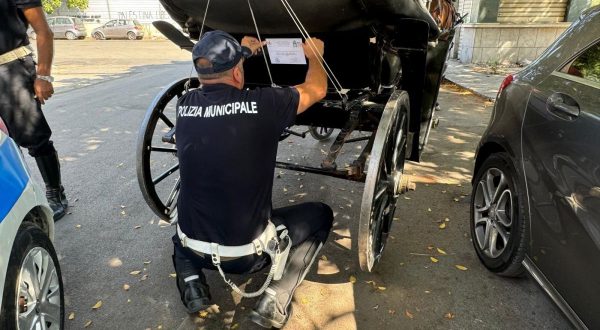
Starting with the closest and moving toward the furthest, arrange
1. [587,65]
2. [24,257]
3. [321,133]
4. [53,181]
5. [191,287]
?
[24,257] → [587,65] → [191,287] → [53,181] → [321,133]

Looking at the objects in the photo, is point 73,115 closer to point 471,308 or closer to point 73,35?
point 471,308

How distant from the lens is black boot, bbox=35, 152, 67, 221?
3758mm

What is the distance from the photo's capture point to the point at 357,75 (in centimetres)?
338

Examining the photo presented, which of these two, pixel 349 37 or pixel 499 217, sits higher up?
pixel 349 37

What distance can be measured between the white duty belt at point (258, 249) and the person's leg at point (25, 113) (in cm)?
192

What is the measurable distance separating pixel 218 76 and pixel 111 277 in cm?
176

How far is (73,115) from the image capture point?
7688 millimetres

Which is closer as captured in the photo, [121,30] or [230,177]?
[230,177]

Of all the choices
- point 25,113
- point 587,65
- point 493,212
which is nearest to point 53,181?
point 25,113

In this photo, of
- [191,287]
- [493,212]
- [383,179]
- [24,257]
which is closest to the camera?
[24,257]

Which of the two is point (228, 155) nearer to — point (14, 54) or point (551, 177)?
point (551, 177)

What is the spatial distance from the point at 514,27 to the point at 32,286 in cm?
1333

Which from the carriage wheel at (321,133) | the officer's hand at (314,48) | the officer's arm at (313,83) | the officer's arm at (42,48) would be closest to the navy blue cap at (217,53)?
the officer's arm at (313,83)

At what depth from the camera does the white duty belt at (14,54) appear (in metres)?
3.29
